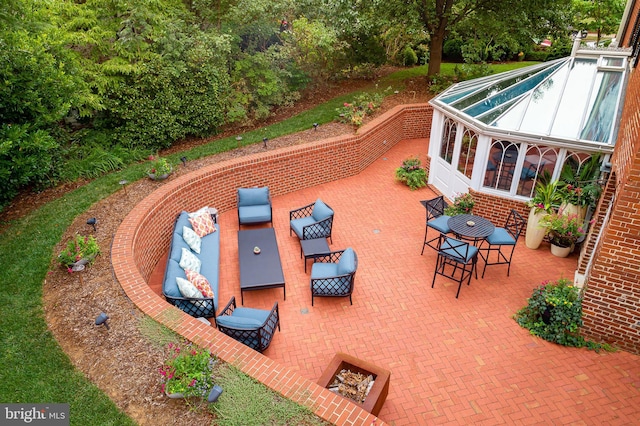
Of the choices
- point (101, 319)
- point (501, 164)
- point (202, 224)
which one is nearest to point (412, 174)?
point (501, 164)

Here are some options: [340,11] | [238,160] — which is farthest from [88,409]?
[340,11]

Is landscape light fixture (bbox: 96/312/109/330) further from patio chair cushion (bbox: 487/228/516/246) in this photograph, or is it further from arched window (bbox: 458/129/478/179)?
arched window (bbox: 458/129/478/179)

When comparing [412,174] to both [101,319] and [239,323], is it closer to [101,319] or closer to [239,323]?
[239,323]

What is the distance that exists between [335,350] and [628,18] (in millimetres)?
15820

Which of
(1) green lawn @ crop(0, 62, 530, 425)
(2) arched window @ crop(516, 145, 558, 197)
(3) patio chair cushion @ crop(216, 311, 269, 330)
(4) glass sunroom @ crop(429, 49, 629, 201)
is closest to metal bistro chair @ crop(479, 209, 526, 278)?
(2) arched window @ crop(516, 145, 558, 197)

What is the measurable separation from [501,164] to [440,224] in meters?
2.34

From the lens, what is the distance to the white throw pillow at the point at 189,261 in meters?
7.51

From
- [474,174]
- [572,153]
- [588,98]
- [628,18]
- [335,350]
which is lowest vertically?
[335,350]

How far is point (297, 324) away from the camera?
738 cm

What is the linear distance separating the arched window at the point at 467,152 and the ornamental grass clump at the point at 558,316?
4272 millimetres

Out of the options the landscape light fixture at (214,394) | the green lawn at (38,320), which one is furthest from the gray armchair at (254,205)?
the landscape light fixture at (214,394)

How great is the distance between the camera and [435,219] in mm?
9523

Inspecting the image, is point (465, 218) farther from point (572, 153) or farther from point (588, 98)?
point (588, 98)

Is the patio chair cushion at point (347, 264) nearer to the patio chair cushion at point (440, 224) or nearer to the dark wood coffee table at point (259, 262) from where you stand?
the dark wood coffee table at point (259, 262)
